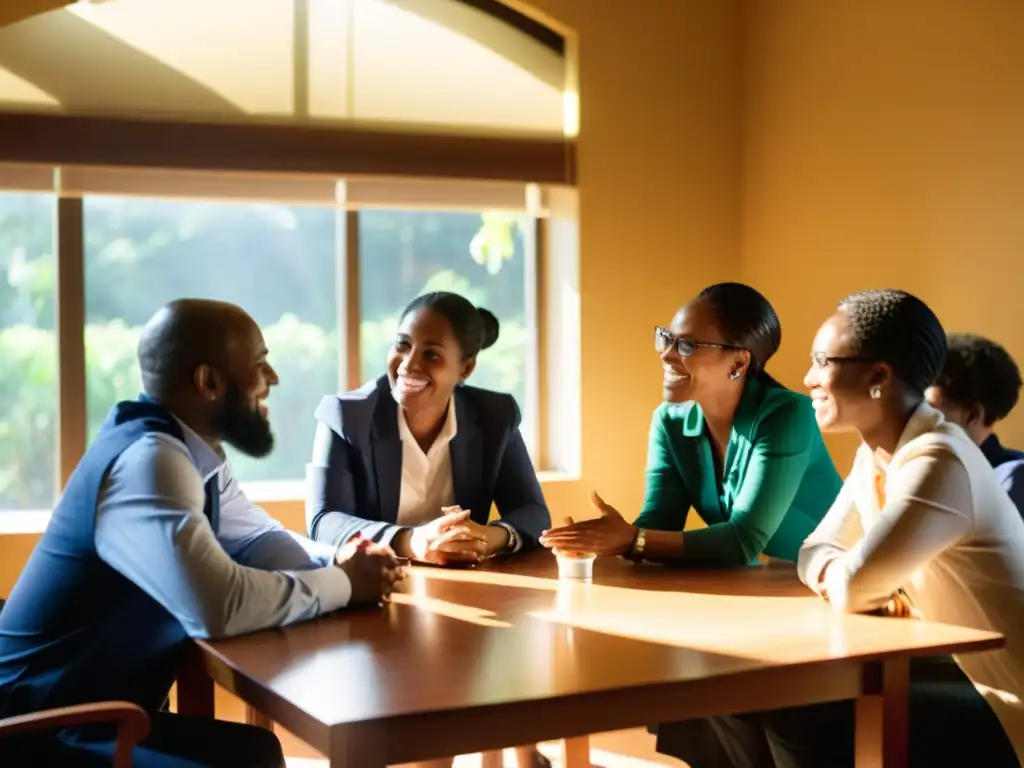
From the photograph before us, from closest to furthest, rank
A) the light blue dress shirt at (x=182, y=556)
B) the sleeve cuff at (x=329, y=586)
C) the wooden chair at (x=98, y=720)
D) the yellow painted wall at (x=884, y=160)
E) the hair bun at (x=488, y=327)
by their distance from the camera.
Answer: the wooden chair at (x=98, y=720), the light blue dress shirt at (x=182, y=556), the sleeve cuff at (x=329, y=586), the hair bun at (x=488, y=327), the yellow painted wall at (x=884, y=160)

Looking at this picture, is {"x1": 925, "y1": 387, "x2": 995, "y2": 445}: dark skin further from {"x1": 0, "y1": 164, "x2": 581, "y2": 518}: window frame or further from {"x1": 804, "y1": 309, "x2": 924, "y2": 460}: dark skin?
{"x1": 0, "y1": 164, "x2": 581, "y2": 518}: window frame

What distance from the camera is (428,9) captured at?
419 centimetres

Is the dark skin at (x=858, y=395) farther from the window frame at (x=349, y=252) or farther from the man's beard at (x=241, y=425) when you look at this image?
the window frame at (x=349, y=252)

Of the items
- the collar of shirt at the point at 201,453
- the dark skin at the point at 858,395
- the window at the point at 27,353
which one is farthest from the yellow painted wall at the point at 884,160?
the window at the point at 27,353

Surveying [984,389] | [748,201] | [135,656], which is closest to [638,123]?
[748,201]

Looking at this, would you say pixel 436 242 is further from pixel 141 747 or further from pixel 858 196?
pixel 141 747

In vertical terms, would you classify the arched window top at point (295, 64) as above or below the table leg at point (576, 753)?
above

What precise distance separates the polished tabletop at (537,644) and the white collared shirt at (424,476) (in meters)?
0.49

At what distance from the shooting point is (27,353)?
386cm

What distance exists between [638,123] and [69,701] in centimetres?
311

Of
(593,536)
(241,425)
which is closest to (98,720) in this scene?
(241,425)

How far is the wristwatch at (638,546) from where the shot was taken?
2611 mm

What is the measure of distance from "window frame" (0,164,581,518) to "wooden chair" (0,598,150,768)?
219 cm

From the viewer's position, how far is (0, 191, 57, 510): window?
3.84m
